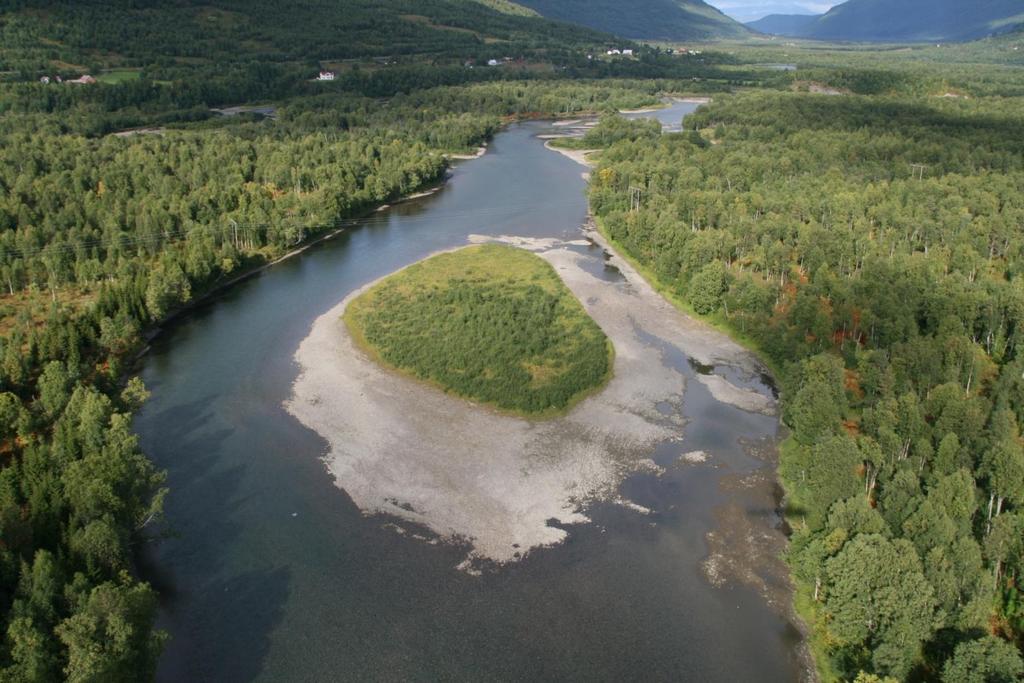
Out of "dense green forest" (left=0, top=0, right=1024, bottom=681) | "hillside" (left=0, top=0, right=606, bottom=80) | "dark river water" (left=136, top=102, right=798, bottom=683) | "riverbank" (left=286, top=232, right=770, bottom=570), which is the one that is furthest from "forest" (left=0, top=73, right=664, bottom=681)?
"hillside" (left=0, top=0, right=606, bottom=80)

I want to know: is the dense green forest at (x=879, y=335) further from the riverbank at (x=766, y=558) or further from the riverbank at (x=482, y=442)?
the riverbank at (x=482, y=442)

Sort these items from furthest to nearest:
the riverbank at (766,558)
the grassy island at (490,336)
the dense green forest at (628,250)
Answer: the grassy island at (490,336)
the riverbank at (766,558)
the dense green forest at (628,250)

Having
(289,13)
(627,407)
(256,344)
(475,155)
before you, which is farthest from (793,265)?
(289,13)

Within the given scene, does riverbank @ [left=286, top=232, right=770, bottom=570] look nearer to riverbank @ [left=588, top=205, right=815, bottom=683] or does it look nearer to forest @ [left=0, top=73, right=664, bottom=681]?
riverbank @ [left=588, top=205, right=815, bottom=683]

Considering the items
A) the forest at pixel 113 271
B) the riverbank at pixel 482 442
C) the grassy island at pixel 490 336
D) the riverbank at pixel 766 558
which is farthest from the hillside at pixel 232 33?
the riverbank at pixel 766 558

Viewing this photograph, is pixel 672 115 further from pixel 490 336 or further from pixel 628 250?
pixel 490 336

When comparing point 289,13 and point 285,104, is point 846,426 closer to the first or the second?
point 285,104

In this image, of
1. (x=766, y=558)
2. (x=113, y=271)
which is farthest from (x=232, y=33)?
(x=766, y=558)
